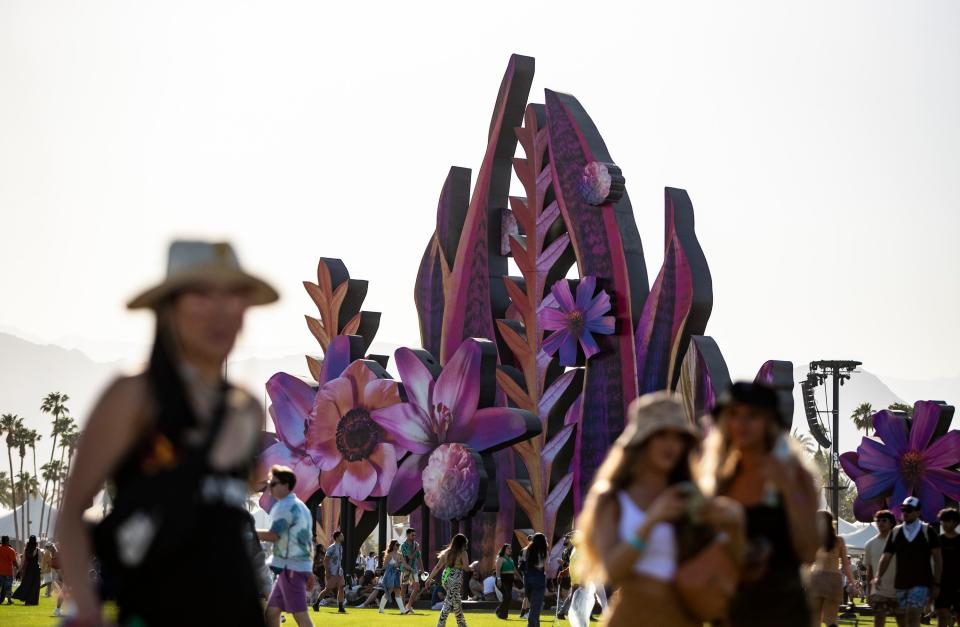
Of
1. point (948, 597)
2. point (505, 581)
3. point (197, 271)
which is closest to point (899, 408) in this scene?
point (505, 581)

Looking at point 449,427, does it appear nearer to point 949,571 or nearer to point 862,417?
point 949,571

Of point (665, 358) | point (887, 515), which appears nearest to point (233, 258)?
point (887, 515)

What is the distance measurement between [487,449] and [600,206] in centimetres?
524

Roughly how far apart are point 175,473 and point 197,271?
0.54 meters

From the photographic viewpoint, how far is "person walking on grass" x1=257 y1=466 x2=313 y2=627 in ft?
37.0

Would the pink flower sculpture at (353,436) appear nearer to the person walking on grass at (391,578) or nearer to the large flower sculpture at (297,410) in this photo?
the large flower sculpture at (297,410)

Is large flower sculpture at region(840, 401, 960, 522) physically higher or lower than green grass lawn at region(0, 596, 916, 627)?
higher

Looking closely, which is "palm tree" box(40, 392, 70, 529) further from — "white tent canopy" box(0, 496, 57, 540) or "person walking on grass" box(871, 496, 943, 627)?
"person walking on grass" box(871, 496, 943, 627)

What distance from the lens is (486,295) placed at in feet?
107

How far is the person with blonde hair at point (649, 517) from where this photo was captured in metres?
4.98

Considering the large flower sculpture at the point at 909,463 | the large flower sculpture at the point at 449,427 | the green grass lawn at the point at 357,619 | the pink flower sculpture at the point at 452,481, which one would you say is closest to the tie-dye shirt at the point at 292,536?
the green grass lawn at the point at 357,619

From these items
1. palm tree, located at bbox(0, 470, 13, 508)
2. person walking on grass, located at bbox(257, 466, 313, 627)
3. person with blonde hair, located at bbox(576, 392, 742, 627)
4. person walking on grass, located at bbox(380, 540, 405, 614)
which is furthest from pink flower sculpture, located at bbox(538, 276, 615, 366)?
palm tree, located at bbox(0, 470, 13, 508)

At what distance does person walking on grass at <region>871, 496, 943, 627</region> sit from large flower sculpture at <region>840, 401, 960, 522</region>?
60.0 ft

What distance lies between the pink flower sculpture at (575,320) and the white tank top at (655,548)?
2298cm
